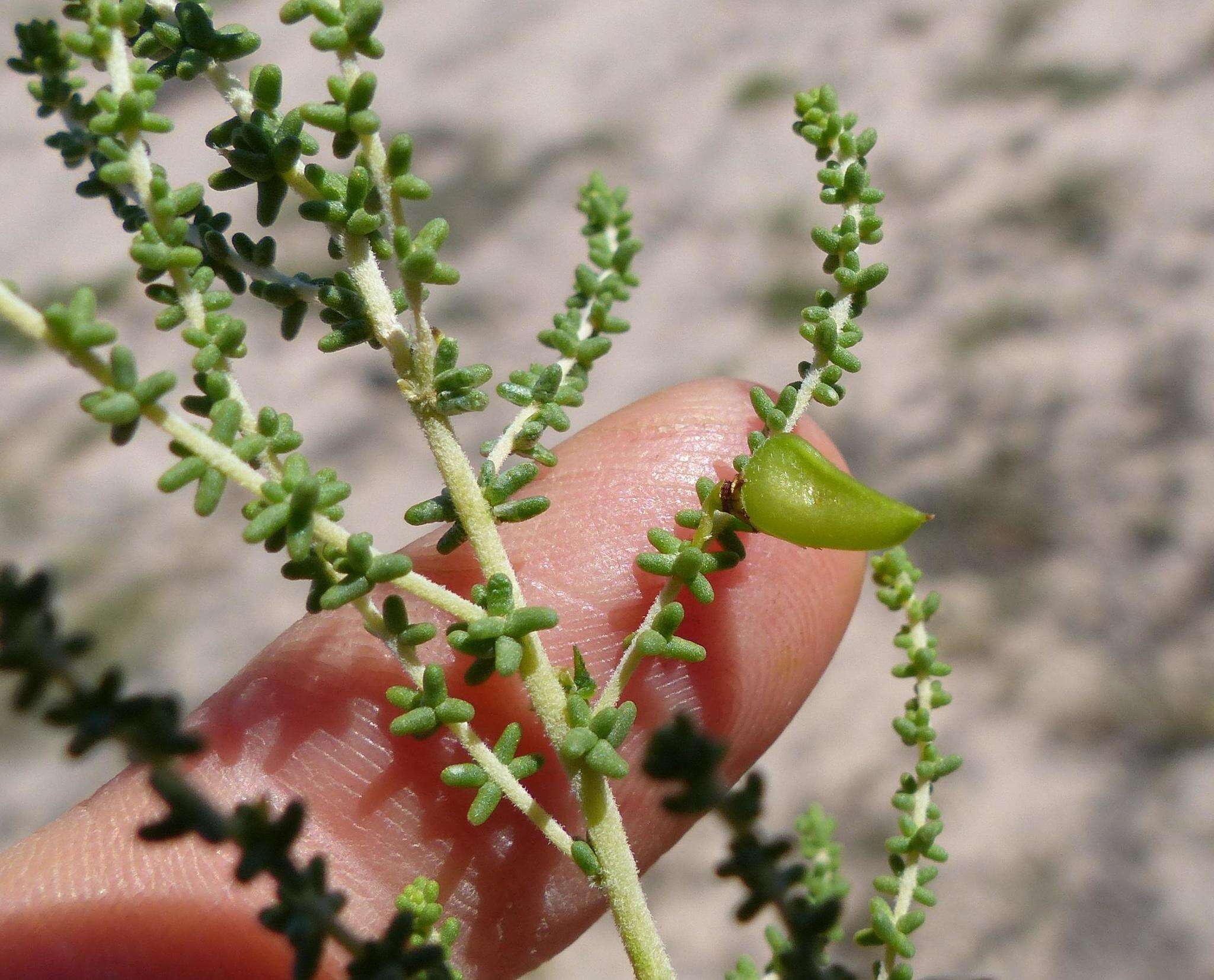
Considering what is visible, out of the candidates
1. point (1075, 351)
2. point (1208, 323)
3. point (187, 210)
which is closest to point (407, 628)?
point (187, 210)

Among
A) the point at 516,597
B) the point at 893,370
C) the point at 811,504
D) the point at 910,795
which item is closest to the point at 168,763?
the point at 516,597

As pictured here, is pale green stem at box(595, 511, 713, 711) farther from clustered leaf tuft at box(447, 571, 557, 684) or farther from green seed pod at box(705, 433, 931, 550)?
clustered leaf tuft at box(447, 571, 557, 684)

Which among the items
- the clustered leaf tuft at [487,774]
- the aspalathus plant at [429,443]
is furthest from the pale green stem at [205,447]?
the clustered leaf tuft at [487,774]

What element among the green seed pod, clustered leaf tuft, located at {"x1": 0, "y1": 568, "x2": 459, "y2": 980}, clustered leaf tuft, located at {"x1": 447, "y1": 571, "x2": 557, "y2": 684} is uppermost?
the green seed pod

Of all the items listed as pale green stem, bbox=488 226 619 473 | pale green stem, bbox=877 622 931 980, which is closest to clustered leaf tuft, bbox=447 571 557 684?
pale green stem, bbox=488 226 619 473

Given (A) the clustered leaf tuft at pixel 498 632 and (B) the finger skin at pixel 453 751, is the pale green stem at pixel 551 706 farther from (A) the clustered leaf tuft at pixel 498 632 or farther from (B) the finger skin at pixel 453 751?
(B) the finger skin at pixel 453 751
